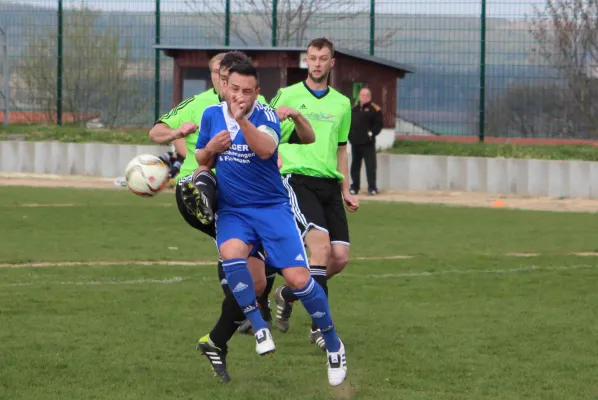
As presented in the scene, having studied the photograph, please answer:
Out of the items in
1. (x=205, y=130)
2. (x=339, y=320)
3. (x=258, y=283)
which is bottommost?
(x=339, y=320)

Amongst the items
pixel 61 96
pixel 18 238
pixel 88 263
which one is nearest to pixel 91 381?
pixel 88 263

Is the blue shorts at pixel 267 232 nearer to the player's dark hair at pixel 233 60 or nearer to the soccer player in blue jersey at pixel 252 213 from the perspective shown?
the soccer player in blue jersey at pixel 252 213

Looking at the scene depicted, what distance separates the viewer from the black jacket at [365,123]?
23141mm

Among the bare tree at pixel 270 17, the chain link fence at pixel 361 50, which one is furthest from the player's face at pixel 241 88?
the bare tree at pixel 270 17

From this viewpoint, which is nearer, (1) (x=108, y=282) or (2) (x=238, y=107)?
(2) (x=238, y=107)

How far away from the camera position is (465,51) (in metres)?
24.7

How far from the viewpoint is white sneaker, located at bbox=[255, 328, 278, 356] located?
20.8 ft

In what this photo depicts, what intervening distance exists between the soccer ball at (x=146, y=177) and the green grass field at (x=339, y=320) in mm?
890

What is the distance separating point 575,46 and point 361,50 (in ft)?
15.2

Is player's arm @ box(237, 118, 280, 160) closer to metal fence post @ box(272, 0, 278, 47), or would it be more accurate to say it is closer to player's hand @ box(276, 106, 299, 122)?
player's hand @ box(276, 106, 299, 122)

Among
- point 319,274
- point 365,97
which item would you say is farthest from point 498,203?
point 319,274

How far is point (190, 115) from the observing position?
28.8ft

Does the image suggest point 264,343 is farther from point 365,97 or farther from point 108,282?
point 365,97

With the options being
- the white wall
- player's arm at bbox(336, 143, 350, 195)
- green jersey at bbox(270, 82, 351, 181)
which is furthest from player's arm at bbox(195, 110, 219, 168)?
the white wall
